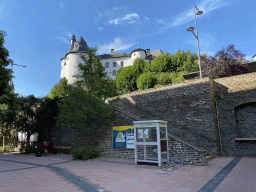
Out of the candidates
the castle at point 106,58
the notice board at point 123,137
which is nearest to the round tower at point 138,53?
the castle at point 106,58

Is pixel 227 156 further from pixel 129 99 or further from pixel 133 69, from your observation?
pixel 133 69

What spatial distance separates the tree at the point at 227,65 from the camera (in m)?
14.9

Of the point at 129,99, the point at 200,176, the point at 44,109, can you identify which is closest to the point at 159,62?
the point at 129,99

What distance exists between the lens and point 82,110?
10.6 meters

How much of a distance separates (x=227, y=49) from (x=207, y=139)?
30.0ft

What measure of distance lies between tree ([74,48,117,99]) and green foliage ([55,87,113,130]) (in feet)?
Answer: 1.83

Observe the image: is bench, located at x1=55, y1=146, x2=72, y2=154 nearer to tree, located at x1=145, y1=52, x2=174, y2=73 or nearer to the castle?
tree, located at x1=145, y1=52, x2=174, y2=73

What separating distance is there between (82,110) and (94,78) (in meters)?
2.20

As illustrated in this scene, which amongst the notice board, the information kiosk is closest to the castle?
the notice board

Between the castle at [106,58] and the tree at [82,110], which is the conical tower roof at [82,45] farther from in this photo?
the tree at [82,110]

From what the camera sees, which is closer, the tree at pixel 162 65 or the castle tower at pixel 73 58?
the tree at pixel 162 65

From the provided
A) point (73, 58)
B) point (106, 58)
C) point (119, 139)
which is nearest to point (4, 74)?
point (119, 139)

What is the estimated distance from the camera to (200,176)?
5848mm

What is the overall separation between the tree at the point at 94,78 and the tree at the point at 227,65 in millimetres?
9281
